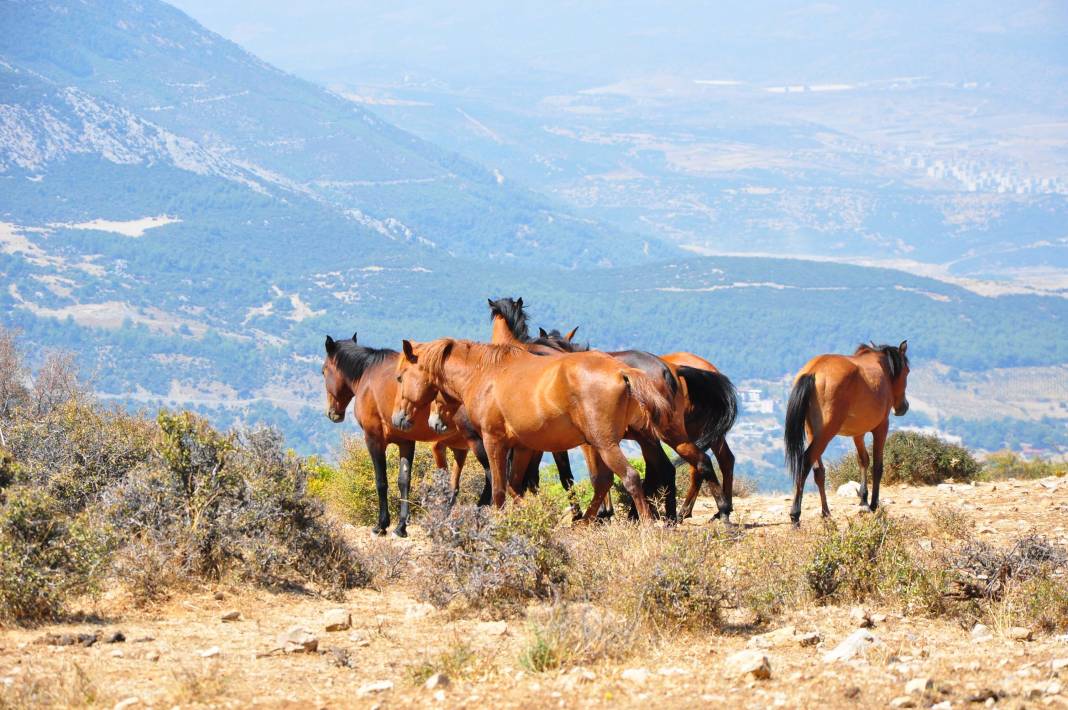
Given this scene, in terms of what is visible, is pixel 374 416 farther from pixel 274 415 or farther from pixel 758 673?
pixel 274 415

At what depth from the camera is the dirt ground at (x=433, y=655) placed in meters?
6.57

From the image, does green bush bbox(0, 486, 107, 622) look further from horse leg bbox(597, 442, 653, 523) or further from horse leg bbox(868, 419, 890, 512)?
horse leg bbox(868, 419, 890, 512)

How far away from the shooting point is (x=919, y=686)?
646 cm

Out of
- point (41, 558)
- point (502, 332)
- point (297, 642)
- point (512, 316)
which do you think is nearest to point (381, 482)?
point (502, 332)

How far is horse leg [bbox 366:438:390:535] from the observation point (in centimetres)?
1316

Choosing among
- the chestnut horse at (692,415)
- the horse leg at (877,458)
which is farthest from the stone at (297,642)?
the horse leg at (877,458)

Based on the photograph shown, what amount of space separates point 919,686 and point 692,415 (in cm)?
588

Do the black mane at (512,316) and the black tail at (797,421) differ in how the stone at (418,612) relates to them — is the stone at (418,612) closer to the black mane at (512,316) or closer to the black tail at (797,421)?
the black tail at (797,421)

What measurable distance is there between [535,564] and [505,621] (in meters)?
0.44

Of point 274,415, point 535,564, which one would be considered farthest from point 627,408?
point 274,415

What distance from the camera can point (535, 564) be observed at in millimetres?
8555

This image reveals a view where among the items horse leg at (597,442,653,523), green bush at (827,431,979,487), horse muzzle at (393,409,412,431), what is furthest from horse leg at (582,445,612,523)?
green bush at (827,431,979,487)

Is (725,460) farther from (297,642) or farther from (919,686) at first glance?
(919,686)

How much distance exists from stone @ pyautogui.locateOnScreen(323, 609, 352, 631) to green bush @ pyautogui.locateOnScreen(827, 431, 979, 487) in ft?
34.8
